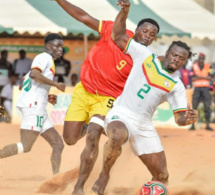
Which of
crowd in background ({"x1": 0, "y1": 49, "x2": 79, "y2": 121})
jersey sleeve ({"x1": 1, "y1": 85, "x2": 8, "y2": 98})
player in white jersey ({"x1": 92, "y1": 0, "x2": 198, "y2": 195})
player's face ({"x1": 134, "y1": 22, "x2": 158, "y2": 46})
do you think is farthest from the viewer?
crowd in background ({"x1": 0, "y1": 49, "x2": 79, "y2": 121})

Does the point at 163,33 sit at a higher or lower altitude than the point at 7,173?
higher

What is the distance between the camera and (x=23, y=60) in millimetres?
16734

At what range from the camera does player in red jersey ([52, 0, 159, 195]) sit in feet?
21.6

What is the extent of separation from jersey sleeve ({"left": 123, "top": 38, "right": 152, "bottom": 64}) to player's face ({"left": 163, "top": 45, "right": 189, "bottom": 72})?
0.23 m

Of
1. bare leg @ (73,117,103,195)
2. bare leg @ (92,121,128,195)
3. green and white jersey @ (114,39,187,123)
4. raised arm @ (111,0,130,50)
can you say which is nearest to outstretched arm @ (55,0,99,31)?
raised arm @ (111,0,130,50)

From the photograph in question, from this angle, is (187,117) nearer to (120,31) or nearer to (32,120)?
(120,31)

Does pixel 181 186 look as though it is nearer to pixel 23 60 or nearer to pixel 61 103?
pixel 61 103

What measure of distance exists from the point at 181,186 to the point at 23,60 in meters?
10.9

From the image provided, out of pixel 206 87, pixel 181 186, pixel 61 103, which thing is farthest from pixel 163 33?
pixel 181 186

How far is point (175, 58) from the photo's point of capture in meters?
6.04

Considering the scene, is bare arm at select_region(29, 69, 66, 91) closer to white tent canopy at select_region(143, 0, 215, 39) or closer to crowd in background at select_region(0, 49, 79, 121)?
crowd in background at select_region(0, 49, 79, 121)

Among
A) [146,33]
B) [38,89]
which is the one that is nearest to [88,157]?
[146,33]

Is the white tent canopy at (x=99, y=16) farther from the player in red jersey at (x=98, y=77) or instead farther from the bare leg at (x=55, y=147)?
the player in red jersey at (x=98, y=77)

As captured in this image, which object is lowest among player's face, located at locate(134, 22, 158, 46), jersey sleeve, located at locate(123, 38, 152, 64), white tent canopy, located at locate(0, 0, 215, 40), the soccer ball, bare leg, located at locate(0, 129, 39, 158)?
the soccer ball
